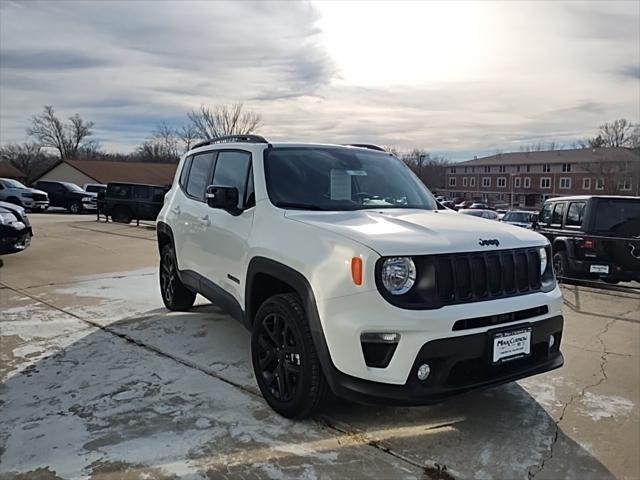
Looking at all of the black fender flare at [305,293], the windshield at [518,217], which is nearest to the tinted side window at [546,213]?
the black fender flare at [305,293]

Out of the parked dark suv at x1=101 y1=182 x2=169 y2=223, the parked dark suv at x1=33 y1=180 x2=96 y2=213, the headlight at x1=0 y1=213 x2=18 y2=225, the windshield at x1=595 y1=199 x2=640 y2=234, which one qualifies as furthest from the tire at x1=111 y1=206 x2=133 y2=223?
the windshield at x1=595 y1=199 x2=640 y2=234

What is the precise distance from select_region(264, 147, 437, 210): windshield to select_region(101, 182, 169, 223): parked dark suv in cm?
1840

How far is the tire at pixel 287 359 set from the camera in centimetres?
313

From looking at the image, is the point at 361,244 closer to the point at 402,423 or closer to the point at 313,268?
the point at 313,268

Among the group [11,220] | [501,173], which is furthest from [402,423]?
[501,173]

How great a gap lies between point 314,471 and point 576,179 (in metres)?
83.6

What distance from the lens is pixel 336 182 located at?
4055 mm

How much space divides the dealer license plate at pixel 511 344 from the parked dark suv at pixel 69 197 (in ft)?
97.5

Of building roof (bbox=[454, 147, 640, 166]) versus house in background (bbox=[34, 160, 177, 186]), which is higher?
building roof (bbox=[454, 147, 640, 166])

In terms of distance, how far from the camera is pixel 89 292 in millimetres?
7145

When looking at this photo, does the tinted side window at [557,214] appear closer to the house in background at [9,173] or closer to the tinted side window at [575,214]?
the tinted side window at [575,214]

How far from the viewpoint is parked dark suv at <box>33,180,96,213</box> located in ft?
96.4

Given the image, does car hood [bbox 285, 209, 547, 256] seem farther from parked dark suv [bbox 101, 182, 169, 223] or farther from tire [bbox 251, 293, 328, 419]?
parked dark suv [bbox 101, 182, 169, 223]

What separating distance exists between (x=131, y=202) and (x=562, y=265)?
58.1 ft
